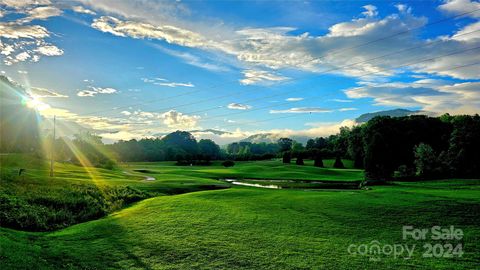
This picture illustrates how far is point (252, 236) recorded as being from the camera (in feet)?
65.4

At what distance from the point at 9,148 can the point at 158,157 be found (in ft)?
310

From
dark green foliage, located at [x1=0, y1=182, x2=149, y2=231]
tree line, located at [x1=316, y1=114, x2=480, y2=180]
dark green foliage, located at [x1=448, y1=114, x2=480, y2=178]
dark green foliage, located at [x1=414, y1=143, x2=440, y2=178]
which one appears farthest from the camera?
dark green foliage, located at [x1=448, y1=114, x2=480, y2=178]

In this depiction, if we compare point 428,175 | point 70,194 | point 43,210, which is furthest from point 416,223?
point 428,175

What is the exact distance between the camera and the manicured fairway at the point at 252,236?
52.5 feet

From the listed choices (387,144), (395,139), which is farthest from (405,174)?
(395,139)

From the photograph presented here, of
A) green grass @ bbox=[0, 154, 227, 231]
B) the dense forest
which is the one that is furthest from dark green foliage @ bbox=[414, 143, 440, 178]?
green grass @ bbox=[0, 154, 227, 231]

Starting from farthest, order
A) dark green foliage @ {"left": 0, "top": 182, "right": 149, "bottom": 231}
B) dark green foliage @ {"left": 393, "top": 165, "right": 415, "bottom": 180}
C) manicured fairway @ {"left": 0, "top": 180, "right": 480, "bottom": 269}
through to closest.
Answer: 1. dark green foliage @ {"left": 393, "top": 165, "right": 415, "bottom": 180}
2. dark green foliage @ {"left": 0, "top": 182, "right": 149, "bottom": 231}
3. manicured fairway @ {"left": 0, "top": 180, "right": 480, "bottom": 269}

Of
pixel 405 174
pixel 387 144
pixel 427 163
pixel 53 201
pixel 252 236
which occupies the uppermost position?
pixel 387 144

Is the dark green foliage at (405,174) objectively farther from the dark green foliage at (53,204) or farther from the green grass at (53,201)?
the dark green foliage at (53,204)

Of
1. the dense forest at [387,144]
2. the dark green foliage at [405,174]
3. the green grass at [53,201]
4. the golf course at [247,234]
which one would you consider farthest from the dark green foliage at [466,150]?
the green grass at [53,201]

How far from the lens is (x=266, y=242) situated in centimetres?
1873

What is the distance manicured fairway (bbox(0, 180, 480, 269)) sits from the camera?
52.5 ft

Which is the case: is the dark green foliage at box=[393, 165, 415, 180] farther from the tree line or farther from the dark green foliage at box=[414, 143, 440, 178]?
the dark green foliage at box=[414, 143, 440, 178]

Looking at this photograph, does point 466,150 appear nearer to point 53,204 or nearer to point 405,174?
point 405,174
